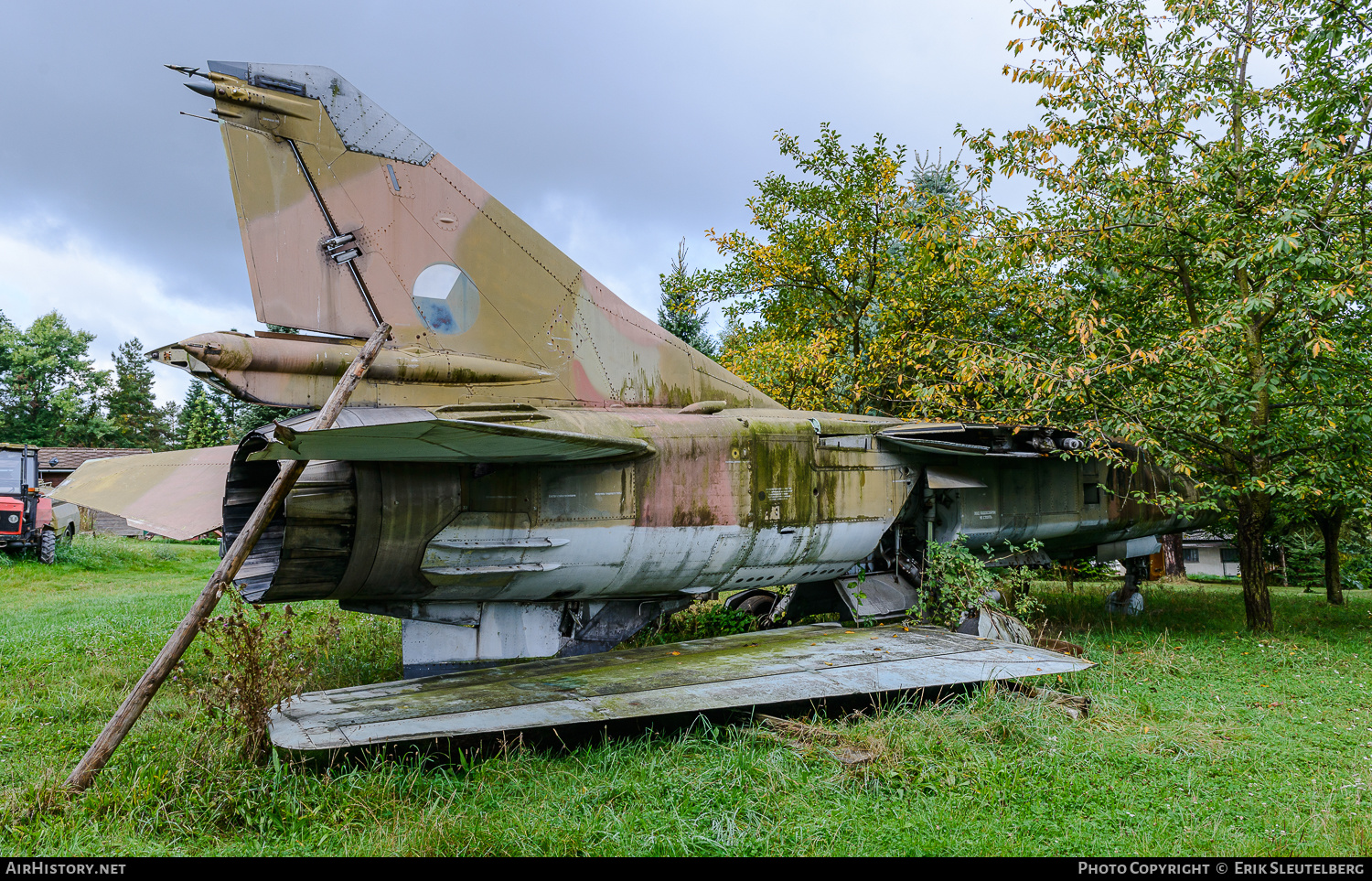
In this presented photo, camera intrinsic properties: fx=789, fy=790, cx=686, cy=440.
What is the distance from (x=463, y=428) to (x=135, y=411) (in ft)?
161

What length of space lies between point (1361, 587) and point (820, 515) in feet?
70.7

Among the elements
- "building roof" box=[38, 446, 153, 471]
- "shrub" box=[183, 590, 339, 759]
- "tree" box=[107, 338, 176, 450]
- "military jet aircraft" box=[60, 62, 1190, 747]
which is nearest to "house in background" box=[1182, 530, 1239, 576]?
"military jet aircraft" box=[60, 62, 1190, 747]

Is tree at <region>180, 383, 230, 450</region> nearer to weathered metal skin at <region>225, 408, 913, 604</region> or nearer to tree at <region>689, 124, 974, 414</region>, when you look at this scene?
tree at <region>689, 124, 974, 414</region>

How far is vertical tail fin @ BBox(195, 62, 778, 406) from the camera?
16.8 ft

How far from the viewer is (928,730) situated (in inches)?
190

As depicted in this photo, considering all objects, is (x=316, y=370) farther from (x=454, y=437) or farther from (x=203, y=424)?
(x=203, y=424)

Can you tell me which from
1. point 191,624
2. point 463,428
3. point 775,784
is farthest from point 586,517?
point 191,624

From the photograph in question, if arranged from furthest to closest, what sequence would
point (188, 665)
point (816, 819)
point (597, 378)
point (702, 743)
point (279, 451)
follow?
1. point (188, 665)
2. point (597, 378)
3. point (702, 743)
4. point (279, 451)
5. point (816, 819)

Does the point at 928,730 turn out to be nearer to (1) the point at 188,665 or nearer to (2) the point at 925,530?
(2) the point at 925,530

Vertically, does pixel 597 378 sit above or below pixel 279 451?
above

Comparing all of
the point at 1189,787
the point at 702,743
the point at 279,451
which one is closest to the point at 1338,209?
the point at 1189,787

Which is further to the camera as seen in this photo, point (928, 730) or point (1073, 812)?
point (928, 730)

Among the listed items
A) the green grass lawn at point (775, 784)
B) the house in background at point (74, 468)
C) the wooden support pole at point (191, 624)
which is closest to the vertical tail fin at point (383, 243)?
the wooden support pole at point (191, 624)

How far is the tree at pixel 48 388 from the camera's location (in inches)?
1566
